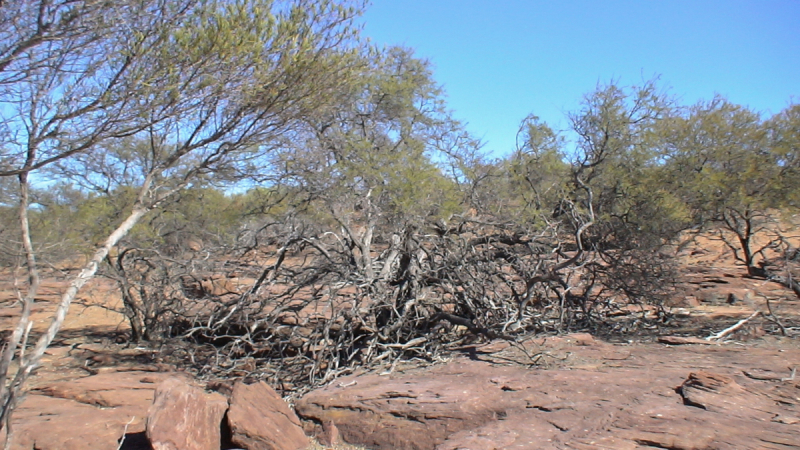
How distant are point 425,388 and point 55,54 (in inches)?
191

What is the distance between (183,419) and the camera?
483 cm

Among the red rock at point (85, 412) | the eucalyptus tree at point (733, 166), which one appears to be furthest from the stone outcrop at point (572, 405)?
the eucalyptus tree at point (733, 166)

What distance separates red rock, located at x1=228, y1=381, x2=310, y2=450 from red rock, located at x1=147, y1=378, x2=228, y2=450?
6.4 inches

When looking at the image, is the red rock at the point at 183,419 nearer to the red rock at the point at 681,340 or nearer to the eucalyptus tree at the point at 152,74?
the eucalyptus tree at the point at 152,74

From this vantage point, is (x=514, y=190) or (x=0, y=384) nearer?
(x=0, y=384)

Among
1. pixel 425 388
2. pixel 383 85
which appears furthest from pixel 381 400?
pixel 383 85

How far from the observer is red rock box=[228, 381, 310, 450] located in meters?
5.04

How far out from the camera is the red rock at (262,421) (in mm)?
5039

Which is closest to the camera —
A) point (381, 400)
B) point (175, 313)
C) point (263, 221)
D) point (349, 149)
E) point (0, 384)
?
point (0, 384)

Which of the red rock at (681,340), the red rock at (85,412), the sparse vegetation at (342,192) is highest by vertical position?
the sparse vegetation at (342,192)

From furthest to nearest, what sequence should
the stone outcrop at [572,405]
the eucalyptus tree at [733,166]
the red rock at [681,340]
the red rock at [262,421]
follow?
1. the eucalyptus tree at [733,166]
2. the red rock at [681,340]
3. the red rock at [262,421]
4. the stone outcrop at [572,405]

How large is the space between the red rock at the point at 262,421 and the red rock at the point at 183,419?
0.16m

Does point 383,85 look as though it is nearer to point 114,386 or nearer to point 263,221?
point 263,221

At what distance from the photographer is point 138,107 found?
5.43m
